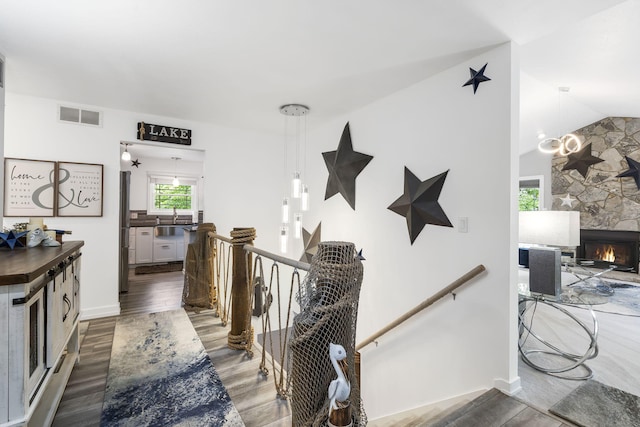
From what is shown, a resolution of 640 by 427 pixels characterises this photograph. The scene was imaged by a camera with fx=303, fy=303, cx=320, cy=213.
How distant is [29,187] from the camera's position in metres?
3.18

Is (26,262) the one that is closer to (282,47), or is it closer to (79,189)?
(282,47)

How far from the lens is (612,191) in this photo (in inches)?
219

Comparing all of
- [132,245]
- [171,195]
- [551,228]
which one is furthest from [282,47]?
[171,195]

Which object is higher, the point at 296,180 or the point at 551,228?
the point at 296,180

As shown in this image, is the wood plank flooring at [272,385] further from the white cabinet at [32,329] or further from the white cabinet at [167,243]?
the white cabinet at [167,243]

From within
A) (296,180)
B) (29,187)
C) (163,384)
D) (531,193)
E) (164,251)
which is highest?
(531,193)

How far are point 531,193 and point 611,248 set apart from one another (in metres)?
1.78

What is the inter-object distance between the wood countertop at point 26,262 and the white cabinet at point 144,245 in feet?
17.0

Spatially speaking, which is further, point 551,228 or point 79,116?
point 79,116

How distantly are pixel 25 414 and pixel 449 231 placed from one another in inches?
108

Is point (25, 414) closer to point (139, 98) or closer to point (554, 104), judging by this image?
point (139, 98)

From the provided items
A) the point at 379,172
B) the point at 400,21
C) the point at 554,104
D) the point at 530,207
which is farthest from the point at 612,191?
the point at 400,21

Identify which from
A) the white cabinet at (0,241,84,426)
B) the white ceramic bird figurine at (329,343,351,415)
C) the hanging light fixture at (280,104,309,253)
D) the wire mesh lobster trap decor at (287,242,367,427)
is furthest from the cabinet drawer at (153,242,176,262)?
the white ceramic bird figurine at (329,343,351,415)

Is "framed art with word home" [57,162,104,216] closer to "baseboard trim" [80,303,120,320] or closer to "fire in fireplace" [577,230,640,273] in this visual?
"baseboard trim" [80,303,120,320]
